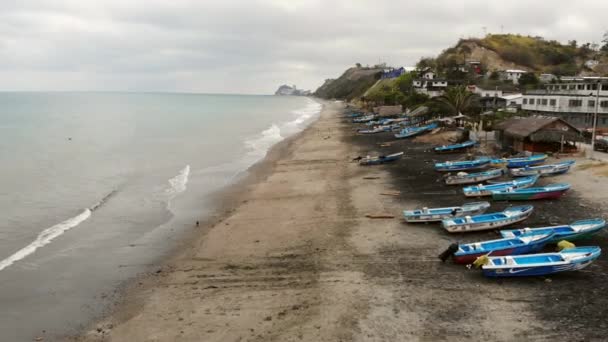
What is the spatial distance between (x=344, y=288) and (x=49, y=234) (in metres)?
16.8

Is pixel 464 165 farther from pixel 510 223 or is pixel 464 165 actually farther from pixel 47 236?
pixel 47 236

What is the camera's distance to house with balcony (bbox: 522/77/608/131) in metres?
53.5

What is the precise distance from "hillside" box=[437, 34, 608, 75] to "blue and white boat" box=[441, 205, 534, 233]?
10782 cm

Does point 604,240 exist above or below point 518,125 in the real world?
below

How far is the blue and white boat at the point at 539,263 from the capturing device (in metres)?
17.4

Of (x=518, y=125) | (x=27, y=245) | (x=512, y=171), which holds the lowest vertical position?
(x=27, y=245)

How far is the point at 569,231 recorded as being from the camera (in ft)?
67.1

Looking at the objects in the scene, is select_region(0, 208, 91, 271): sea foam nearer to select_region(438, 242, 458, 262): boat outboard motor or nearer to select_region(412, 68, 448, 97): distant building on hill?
select_region(438, 242, 458, 262): boat outboard motor

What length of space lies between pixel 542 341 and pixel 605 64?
124 meters

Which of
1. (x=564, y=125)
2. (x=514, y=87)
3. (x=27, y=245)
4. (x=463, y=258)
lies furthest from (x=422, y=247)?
(x=514, y=87)

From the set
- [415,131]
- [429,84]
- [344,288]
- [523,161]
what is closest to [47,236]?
[344,288]

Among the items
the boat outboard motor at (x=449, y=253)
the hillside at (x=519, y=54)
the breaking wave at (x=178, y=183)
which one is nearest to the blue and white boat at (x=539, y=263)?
the boat outboard motor at (x=449, y=253)

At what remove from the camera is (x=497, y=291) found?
16812 millimetres

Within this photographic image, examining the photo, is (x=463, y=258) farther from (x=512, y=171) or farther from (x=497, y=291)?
(x=512, y=171)
